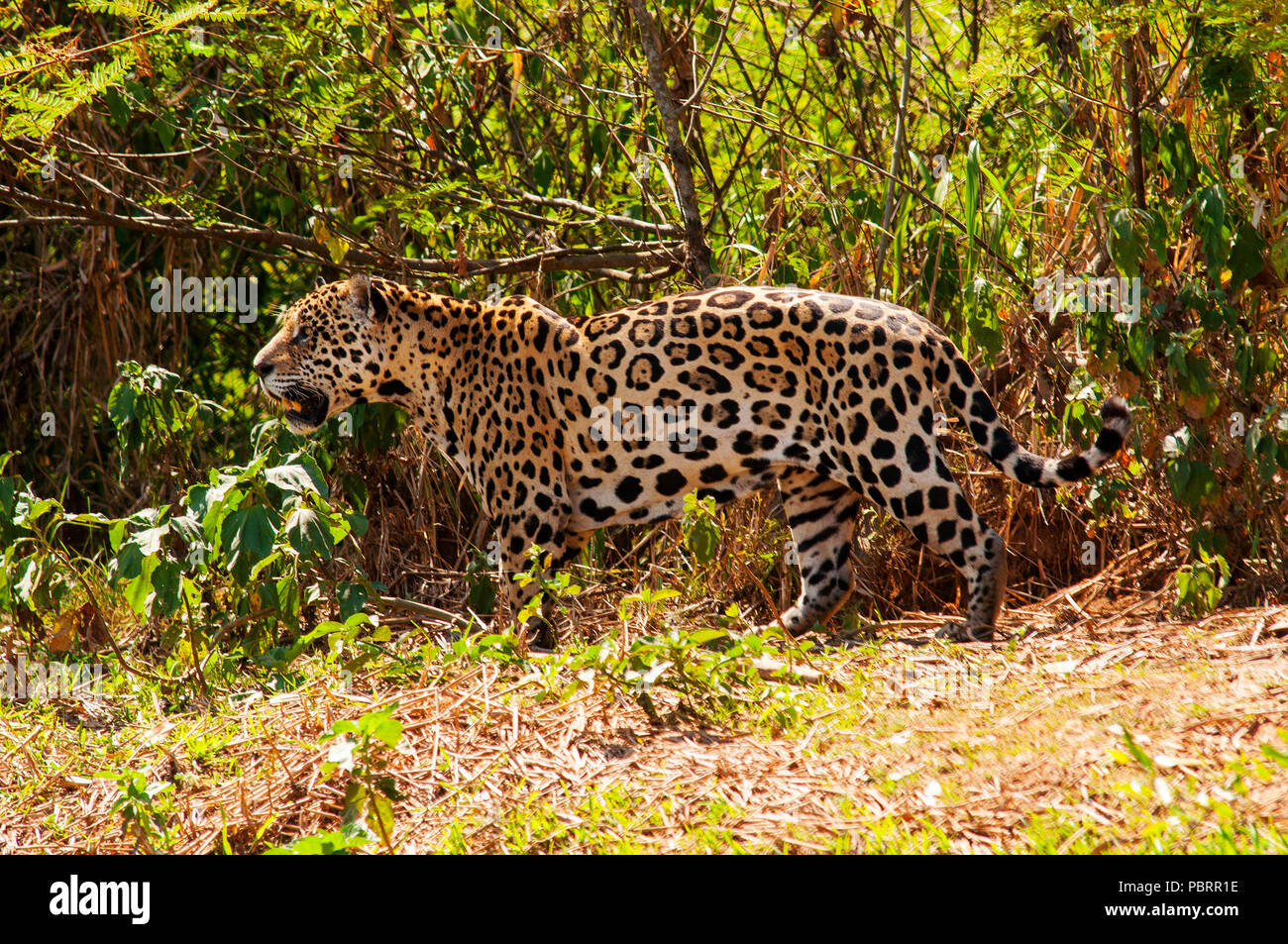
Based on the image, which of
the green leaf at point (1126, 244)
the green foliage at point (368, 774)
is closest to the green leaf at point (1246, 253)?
the green leaf at point (1126, 244)

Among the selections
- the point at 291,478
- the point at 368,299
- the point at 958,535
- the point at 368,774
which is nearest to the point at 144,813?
the point at 368,774

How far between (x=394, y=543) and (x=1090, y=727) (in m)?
4.60

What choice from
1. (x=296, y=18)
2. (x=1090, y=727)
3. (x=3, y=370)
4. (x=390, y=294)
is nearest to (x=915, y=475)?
(x=1090, y=727)

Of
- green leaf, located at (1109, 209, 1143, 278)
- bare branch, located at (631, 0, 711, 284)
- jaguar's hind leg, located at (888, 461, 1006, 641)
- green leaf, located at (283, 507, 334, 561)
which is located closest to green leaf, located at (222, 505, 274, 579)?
green leaf, located at (283, 507, 334, 561)

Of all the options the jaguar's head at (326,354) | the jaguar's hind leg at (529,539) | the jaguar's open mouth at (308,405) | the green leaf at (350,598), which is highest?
Answer: the jaguar's head at (326,354)

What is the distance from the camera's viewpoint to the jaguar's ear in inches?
237

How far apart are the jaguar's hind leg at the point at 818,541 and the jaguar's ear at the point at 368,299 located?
79.4 inches

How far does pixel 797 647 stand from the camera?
15.6 feet

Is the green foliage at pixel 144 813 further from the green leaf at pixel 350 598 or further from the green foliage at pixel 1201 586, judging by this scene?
the green foliage at pixel 1201 586

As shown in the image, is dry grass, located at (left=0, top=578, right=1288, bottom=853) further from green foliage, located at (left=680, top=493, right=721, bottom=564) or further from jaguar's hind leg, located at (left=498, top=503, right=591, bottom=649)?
jaguar's hind leg, located at (left=498, top=503, right=591, bottom=649)

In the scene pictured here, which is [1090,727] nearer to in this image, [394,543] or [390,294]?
[390,294]

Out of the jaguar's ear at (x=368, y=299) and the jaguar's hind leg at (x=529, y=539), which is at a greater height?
the jaguar's ear at (x=368, y=299)

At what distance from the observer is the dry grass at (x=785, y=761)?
10.9 ft

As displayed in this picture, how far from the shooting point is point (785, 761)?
3.82m
